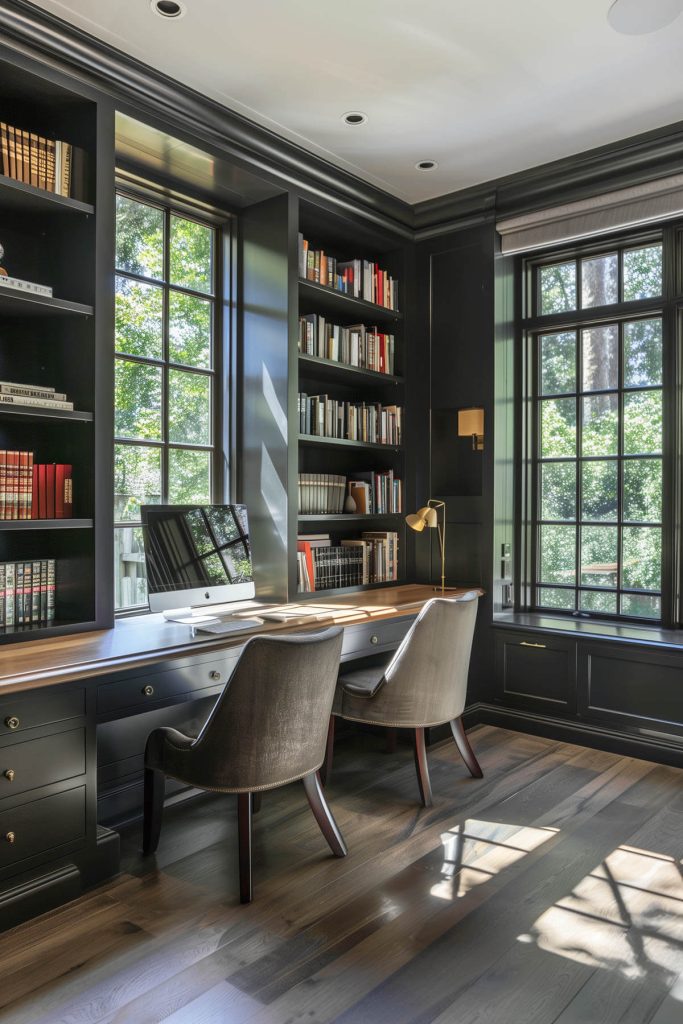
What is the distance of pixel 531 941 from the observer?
204 cm

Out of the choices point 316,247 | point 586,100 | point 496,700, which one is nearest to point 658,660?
point 496,700

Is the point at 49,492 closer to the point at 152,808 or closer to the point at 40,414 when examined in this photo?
the point at 40,414

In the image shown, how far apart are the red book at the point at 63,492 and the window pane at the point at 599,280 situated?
2.89 meters

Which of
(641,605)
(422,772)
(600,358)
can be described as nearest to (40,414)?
(422,772)

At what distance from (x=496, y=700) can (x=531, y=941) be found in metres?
2.05

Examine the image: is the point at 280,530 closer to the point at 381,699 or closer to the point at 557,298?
the point at 381,699

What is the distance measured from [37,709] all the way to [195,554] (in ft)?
3.29

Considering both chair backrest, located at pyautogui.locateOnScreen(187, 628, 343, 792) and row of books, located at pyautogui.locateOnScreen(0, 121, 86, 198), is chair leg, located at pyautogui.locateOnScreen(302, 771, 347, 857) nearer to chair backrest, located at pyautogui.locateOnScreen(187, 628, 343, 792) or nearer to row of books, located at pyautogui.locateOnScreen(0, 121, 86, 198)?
chair backrest, located at pyautogui.locateOnScreen(187, 628, 343, 792)

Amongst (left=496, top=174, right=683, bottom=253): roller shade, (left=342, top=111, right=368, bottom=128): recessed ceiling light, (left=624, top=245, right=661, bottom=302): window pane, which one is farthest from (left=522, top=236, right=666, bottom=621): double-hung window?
(left=342, top=111, right=368, bottom=128): recessed ceiling light

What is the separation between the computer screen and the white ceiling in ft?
5.68

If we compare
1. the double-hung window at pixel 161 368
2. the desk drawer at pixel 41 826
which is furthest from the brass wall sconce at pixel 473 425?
the desk drawer at pixel 41 826

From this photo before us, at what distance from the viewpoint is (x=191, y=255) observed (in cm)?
355

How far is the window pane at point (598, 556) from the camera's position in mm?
3982

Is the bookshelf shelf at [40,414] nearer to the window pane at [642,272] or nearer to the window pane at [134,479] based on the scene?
the window pane at [134,479]
